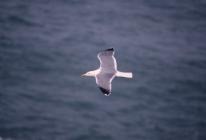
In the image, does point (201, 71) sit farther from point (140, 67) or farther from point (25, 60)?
point (25, 60)

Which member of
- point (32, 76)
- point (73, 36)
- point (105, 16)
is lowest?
point (32, 76)

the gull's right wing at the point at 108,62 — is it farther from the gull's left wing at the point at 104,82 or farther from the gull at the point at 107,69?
the gull's left wing at the point at 104,82

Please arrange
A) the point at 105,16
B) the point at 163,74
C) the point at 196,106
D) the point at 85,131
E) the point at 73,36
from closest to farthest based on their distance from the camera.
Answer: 1. the point at 85,131
2. the point at 196,106
3. the point at 163,74
4. the point at 73,36
5. the point at 105,16

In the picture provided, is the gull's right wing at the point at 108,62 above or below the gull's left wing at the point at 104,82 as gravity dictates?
above

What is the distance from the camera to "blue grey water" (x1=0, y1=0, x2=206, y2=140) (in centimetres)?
1959

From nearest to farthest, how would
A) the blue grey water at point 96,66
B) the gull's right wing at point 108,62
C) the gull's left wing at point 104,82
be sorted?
the gull's left wing at point 104,82 → the gull's right wing at point 108,62 → the blue grey water at point 96,66

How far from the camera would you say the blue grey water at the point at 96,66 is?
64.3 feet

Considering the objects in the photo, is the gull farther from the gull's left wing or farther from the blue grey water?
the blue grey water

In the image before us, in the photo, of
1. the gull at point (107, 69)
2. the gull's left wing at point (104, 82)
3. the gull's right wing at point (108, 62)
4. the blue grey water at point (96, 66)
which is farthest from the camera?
the blue grey water at point (96, 66)

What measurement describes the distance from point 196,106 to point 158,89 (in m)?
1.98

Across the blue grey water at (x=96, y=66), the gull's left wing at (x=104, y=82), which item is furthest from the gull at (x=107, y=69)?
the blue grey water at (x=96, y=66)

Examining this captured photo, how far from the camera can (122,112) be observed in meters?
20.1

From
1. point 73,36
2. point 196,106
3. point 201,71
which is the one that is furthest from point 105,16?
point 196,106

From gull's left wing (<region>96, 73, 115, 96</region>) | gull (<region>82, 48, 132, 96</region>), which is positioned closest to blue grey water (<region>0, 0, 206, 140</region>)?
gull (<region>82, 48, 132, 96</region>)
